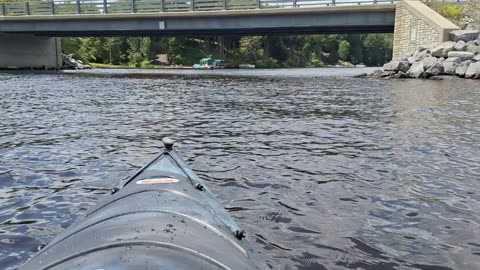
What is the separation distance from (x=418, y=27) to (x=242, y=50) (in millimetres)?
82702

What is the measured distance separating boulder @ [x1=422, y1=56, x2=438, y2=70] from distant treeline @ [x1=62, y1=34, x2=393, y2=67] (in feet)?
191

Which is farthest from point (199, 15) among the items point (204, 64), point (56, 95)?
point (204, 64)

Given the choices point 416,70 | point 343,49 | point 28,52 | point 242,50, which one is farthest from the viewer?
point 343,49

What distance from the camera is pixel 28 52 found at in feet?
157

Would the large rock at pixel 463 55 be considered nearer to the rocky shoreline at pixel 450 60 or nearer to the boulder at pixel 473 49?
the rocky shoreline at pixel 450 60

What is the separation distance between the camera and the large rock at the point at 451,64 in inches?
1047

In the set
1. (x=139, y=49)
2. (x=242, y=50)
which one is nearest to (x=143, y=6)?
(x=139, y=49)

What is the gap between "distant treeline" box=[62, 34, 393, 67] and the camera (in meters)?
85.8

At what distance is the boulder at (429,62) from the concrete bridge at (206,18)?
5.61 feet

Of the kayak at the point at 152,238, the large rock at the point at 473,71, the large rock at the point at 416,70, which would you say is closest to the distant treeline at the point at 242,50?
the large rock at the point at 416,70

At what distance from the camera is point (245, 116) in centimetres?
1259

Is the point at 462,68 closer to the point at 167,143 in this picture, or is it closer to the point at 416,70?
the point at 416,70

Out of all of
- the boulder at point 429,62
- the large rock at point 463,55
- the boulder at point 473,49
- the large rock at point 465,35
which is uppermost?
the large rock at point 465,35

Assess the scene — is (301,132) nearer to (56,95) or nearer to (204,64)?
(56,95)
